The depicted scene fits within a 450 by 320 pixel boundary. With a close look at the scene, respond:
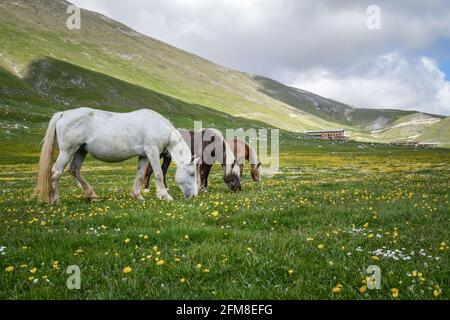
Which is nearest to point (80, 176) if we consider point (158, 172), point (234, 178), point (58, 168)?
point (58, 168)

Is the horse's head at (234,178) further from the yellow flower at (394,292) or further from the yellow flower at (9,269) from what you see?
the yellow flower at (394,292)

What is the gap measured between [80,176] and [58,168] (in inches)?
40.7

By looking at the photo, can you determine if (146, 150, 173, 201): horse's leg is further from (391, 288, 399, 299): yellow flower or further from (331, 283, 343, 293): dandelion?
(391, 288, 399, 299): yellow flower

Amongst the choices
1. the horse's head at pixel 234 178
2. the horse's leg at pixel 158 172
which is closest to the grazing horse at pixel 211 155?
the horse's head at pixel 234 178

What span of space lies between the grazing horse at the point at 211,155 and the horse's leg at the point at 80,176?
166 inches

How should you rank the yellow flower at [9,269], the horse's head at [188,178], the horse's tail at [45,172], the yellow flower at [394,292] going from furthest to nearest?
the horse's head at [188,178]
the horse's tail at [45,172]
the yellow flower at [9,269]
the yellow flower at [394,292]

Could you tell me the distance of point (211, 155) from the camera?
17672 millimetres

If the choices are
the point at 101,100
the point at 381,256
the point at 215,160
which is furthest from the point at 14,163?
the point at 101,100

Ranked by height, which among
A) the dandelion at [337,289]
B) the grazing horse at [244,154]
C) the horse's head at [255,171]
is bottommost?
the dandelion at [337,289]

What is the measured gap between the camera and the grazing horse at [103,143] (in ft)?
41.4

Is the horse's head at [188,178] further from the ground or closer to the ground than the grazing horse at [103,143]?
closer to the ground

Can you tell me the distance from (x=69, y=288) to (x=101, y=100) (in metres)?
167

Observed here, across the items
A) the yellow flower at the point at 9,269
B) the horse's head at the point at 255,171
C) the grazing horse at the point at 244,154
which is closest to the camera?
the yellow flower at the point at 9,269
